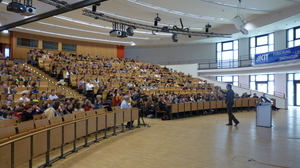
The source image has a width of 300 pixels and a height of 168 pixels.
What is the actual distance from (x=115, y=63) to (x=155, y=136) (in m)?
12.8

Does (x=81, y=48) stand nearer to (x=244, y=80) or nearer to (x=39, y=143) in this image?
(x=244, y=80)

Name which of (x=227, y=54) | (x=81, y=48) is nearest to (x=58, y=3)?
(x=81, y=48)

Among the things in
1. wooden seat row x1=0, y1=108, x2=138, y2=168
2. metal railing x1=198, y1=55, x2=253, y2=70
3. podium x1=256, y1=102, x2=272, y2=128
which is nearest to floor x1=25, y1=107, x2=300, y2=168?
wooden seat row x1=0, y1=108, x2=138, y2=168

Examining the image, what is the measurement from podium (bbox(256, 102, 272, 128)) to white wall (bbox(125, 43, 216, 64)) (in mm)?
14371

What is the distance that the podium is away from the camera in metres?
7.98

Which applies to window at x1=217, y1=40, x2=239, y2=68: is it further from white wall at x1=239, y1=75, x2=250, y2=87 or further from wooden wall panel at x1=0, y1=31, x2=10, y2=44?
wooden wall panel at x1=0, y1=31, x2=10, y2=44

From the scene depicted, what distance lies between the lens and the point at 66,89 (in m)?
11.5

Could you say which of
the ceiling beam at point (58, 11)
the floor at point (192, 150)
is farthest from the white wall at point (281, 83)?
the ceiling beam at point (58, 11)

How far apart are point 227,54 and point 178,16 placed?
26.2ft

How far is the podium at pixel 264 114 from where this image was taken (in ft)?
26.2

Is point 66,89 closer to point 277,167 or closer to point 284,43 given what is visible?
point 277,167

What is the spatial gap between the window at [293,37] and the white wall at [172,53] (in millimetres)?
6769

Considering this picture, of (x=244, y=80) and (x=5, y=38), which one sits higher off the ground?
(x=5, y=38)

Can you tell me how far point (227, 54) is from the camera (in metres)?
Answer: 21.2
